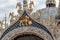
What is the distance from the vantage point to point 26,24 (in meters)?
11.7

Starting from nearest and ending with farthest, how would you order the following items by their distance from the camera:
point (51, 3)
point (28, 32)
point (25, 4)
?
point (28, 32) < point (25, 4) < point (51, 3)

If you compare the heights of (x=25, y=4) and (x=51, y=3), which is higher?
(x=25, y=4)

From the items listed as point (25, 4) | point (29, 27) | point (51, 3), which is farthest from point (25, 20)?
point (51, 3)

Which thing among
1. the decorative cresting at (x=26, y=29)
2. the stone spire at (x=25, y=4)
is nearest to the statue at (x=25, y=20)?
the decorative cresting at (x=26, y=29)

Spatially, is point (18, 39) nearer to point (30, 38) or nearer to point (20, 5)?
point (30, 38)

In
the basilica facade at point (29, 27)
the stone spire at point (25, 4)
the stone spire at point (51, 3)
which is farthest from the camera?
the stone spire at point (51, 3)

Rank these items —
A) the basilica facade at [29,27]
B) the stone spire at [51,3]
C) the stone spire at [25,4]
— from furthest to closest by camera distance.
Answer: the stone spire at [51,3] < the stone spire at [25,4] < the basilica facade at [29,27]

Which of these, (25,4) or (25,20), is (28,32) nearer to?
(25,20)

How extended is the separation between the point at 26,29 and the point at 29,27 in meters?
0.15

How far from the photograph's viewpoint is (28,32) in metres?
11.6

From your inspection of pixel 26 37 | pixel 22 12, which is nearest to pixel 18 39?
pixel 26 37

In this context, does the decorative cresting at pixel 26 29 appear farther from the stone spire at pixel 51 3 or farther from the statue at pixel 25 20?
the stone spire at pixel 51 3

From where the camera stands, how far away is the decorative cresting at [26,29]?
37.6 ft

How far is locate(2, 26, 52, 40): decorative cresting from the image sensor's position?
1145cm
